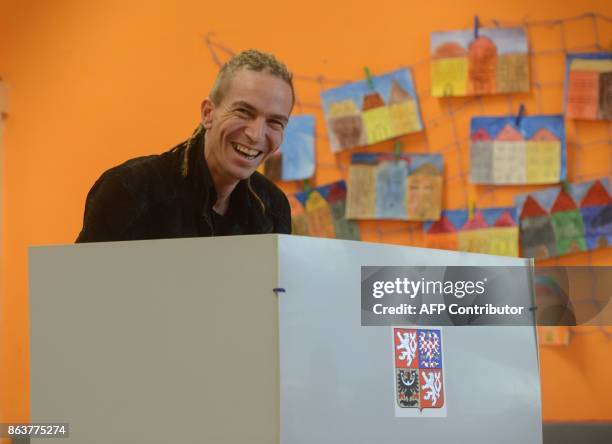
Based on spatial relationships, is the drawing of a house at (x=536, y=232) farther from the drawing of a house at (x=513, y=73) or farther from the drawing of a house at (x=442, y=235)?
the drawing of a house at (x=513, y=73)

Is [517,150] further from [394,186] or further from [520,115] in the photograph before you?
[394,186]

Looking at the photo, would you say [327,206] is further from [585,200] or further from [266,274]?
[266,274]

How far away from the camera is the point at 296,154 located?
2.63m

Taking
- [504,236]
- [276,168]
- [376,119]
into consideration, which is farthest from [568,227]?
[276,168]

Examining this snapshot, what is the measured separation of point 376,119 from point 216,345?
5.40 ft

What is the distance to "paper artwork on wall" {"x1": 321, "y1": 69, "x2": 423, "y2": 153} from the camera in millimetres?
2547

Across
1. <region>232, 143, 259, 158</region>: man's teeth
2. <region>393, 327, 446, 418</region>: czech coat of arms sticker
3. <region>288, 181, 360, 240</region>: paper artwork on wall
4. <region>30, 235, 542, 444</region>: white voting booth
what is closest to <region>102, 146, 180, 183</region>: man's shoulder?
<region>232, 143, 259, 158</region>: man's teeth

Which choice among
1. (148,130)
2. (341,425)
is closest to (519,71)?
(148,130)

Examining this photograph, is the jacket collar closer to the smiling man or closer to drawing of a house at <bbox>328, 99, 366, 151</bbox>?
the smiling man

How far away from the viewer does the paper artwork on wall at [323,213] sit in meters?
2.58

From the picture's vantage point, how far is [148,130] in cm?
280

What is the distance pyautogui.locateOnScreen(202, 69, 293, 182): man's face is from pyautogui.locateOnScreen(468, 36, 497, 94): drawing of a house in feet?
3.64

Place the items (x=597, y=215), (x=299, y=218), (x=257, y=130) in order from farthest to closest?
(x=299, y=218)
(x=597, y=215)
(x=257, y=130)

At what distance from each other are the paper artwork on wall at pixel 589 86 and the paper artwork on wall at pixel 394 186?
0.42 metres
